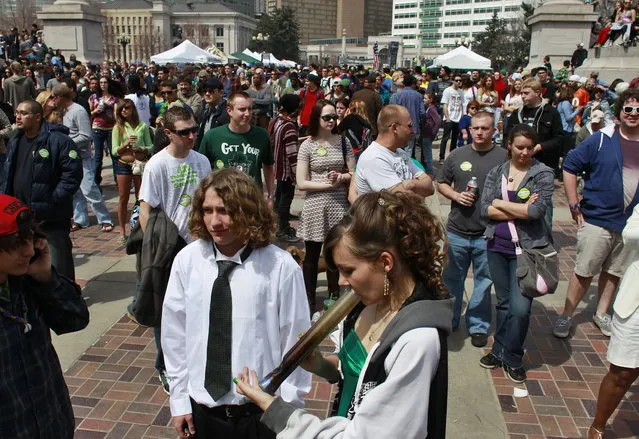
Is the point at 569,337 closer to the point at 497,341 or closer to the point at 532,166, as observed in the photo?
the point at 497,341

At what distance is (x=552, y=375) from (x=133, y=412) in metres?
3.15

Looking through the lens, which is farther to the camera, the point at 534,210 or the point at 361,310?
the point at 534,210

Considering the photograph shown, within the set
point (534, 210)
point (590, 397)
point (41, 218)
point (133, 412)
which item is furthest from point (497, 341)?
point (41, 218)

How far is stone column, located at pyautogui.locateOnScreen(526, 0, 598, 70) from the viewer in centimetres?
1897

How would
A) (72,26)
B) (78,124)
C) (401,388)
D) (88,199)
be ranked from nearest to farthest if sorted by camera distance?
(401,388) → (78,124) → (88,199) → (72,26)

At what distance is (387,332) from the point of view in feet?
5.45

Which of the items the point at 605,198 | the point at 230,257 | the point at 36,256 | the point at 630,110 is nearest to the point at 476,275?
the point at 605,198

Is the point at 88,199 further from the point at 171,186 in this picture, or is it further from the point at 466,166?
the point at 466,166

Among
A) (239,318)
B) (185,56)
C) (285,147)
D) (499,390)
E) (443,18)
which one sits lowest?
(499,390)

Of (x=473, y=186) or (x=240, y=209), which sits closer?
(x=240, y=209)

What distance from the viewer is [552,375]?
4434 millimetres

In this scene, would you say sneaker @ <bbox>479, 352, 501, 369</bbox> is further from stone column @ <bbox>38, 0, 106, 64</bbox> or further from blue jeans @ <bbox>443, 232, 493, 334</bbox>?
stone column @ <bbox>38, 0, 106, 64</bbox>

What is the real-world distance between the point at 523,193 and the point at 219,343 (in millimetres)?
2764

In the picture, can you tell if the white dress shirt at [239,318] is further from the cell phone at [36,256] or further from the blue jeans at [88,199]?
the blue jeans at [88,199]
